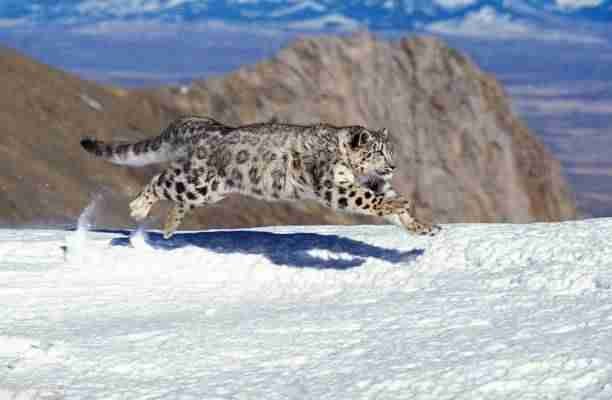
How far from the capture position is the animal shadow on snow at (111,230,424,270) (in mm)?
11992

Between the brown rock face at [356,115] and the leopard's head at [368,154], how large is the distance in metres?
24.0

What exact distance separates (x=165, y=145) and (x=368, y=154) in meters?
2.27

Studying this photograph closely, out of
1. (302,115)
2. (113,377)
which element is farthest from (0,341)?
(302,115)

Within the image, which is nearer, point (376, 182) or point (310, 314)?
point (310, 314)

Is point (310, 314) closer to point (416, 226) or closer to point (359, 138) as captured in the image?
point (416, 226)

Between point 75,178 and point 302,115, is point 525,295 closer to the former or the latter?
point 75,178

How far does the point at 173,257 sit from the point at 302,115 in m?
42.6

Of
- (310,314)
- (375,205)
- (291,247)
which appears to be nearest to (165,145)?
(291,247)

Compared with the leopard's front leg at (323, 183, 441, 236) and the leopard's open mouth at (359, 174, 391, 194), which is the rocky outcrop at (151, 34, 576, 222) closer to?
the leopard's open mouth at (359, 174, 391, 194)

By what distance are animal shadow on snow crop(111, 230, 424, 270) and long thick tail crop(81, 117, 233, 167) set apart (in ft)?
2.70

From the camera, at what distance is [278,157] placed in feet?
39.0

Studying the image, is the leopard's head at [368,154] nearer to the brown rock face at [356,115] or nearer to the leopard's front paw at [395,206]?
the leopard's front paw at [395,206]

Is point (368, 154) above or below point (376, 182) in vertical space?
above

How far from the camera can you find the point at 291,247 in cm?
1252
